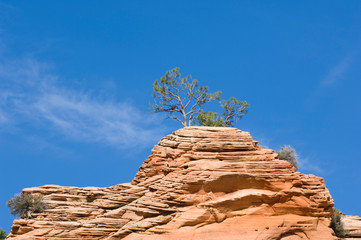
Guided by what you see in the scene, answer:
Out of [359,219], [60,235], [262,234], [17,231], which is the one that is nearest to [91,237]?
[60,235]

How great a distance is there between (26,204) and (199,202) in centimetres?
1141

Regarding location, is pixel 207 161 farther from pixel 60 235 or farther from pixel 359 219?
pixel 359 219

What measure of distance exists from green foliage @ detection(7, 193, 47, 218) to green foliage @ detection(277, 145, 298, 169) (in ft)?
65.8

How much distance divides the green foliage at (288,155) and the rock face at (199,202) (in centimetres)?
563

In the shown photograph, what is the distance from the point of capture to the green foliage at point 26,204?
97.7 feet

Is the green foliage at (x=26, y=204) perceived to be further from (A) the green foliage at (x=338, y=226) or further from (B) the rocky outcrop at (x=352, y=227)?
(B) the rocky outcrop at (x=352, y=227)

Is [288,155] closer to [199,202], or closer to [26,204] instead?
[199,202]

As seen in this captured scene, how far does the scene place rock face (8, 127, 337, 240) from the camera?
28594mm

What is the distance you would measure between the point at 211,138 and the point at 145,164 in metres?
5.33

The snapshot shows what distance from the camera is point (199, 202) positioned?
98.0 feet

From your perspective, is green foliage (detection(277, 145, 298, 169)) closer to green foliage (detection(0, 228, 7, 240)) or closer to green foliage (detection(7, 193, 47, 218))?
green foliage (detection(7, 193, 47, 218))

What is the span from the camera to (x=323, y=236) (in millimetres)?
30516

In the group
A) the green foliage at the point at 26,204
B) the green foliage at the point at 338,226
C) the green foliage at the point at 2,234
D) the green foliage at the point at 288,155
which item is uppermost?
the green foliage at the point at 288,155

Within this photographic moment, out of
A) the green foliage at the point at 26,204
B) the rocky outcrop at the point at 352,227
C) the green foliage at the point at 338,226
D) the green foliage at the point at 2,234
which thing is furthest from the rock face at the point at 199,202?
the green foliage at the point at 2,234
